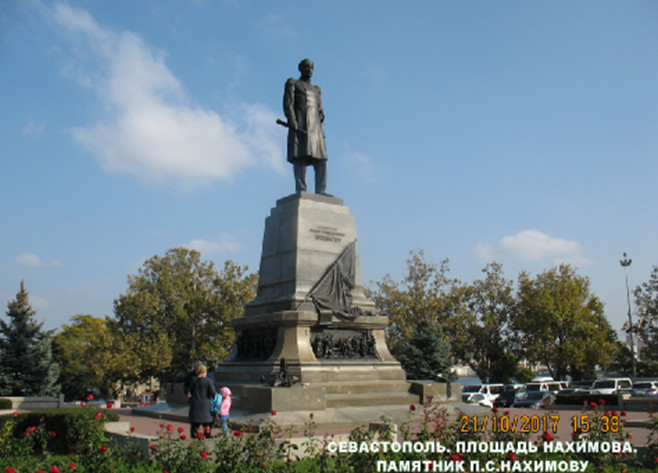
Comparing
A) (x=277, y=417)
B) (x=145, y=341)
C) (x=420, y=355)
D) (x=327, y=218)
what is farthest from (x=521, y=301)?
(x=277, y=417)

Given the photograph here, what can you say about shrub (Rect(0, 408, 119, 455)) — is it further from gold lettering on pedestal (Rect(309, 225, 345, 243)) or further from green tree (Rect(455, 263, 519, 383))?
green tree (Rect(455, 263, 519, 383))

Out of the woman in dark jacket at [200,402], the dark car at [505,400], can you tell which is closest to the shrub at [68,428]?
the woman in dark jacket at [200,402]

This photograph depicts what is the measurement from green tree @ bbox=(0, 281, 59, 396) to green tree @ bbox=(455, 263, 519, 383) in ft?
89.8

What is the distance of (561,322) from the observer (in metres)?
44.5

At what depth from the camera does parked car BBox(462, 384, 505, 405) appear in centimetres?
3036

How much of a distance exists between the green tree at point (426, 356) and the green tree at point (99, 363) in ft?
66.1

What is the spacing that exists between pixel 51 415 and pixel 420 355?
68.9 ft

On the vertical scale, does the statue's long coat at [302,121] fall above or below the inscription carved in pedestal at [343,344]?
above

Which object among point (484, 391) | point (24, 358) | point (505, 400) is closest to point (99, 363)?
point (24, 358)

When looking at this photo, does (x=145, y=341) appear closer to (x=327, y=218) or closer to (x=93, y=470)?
(x=327, y=218)

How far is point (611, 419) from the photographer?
7938mm

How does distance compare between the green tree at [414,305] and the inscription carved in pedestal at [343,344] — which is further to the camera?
the green tree at [414,305]

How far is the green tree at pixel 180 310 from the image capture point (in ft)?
141

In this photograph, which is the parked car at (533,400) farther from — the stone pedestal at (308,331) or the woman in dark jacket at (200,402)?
the woman in dark jacket at (200,402)
